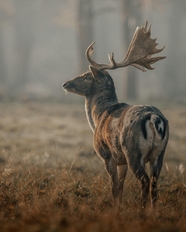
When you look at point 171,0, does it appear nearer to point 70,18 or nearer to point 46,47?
point 70,18

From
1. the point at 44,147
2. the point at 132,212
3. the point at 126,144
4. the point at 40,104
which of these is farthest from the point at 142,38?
the point at 40,104

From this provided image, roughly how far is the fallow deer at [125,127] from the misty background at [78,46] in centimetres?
1339

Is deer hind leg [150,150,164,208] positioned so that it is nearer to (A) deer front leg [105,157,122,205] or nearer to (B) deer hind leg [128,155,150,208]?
(B) deer hind leg [128,155,150,208]

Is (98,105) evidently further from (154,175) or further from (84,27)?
(84,27)

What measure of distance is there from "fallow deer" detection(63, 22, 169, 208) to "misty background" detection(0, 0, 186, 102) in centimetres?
1339

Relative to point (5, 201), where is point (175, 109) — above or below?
below

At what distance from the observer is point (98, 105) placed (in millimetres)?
7258

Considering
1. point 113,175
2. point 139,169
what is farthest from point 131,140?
point 113,175

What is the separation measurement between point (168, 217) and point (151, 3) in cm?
2094

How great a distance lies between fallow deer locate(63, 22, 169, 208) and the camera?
5672mm

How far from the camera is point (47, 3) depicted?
3981 cm

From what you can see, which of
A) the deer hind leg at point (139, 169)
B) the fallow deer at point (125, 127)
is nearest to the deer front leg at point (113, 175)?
the fallow deer at point (125, 127)

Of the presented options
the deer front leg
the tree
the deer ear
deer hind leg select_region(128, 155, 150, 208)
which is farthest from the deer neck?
the tree

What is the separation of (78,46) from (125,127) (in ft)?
62.4
